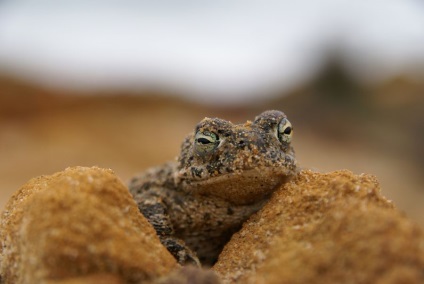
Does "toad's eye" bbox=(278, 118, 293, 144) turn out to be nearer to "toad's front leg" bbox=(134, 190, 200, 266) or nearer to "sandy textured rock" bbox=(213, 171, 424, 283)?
"sandy textured rock" bbox=(213, 171, 424, 283)

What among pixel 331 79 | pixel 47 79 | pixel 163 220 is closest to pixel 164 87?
pixel 47 79

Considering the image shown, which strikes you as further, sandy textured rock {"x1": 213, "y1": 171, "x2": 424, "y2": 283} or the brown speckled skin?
the brown speckled skin

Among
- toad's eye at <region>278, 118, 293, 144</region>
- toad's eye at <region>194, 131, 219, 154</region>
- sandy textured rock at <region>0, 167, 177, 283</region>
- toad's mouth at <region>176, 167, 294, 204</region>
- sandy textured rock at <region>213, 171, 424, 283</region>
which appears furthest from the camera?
toad's eye at <region>278, 118, 293, 144</region>

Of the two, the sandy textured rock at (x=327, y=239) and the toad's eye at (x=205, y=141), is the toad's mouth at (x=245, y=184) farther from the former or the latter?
the toad's eye at (x=205, y=141)

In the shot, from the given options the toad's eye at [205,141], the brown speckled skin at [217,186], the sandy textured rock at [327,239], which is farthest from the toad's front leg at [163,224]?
the toad's eye at [205,141]

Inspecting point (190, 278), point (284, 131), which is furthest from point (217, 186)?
point (190, 278)

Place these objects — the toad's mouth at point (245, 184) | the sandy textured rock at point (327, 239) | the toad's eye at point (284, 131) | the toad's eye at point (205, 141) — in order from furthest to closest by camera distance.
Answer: the toad's eye at point (284, 131) → the toad's eye at point (205, 141) → the toad's mouth at point (245, 184) → the sandy textured rock at point (327, 239)

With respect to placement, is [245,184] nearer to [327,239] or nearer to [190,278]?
[327,239]

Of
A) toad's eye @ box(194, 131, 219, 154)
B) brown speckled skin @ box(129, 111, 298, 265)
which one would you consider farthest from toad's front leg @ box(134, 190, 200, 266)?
toad's eye @ box(194, 131, 219, 154)
